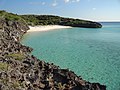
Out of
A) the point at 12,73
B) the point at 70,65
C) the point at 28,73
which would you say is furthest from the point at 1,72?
the point at 70,65

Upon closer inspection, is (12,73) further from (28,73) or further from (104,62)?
(104,62)

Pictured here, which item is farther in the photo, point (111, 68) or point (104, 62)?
point (104, 62)

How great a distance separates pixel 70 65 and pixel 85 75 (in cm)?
614

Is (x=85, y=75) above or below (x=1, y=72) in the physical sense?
below

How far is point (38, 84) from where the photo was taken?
23109mm

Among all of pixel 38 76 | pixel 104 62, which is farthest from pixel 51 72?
pixel 104 62

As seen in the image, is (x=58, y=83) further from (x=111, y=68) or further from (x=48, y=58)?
(x=48, y=58)

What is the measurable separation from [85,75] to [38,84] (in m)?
9.58

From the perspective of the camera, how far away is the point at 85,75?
102 ft

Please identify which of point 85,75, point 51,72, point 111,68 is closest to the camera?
point 51,72

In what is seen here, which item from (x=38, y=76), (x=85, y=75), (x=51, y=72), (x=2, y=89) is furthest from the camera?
(x=85, y=75)

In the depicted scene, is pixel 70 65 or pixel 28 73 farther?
pixel 70 65

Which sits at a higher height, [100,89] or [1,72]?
[1,72]

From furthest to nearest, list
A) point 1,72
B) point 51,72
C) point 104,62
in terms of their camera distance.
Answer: point 104,62
point 51,72
point 1,72
